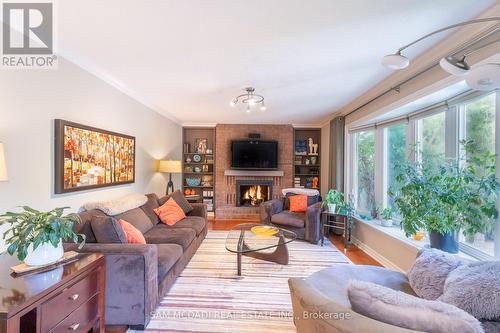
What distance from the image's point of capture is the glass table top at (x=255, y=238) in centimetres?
281

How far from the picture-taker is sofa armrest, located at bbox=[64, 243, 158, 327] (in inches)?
73.4

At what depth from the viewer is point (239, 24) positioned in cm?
182

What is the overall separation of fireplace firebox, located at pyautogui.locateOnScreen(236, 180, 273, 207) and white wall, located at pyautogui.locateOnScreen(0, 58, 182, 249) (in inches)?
126

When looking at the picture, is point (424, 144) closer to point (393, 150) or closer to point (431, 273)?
point (393, 150)

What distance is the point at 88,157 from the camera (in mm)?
2643

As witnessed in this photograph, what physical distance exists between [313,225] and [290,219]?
0.41 meters

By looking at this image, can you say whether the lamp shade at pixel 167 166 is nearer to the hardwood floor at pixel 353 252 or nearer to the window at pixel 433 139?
the hardwood floor at pixel 353 252

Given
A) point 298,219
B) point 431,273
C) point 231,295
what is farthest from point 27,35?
point 298,219

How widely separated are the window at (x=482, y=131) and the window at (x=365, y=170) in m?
1.61

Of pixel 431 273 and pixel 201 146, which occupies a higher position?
pixel 201 146

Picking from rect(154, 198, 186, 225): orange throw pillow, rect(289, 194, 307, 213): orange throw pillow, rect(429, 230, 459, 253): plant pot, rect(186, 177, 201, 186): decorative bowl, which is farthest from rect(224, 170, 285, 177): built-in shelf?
rect(429, 230, 459, 253): plant pot

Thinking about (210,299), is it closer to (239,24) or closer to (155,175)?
(239,24)

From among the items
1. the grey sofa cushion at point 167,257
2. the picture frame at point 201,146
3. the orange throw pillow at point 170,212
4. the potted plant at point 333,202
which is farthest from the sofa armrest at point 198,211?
the picture frame at point 201,146

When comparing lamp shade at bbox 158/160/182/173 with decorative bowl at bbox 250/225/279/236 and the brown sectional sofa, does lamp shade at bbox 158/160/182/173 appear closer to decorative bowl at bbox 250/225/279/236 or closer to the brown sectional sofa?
decorative bowl at bbox 250/225/279/236
